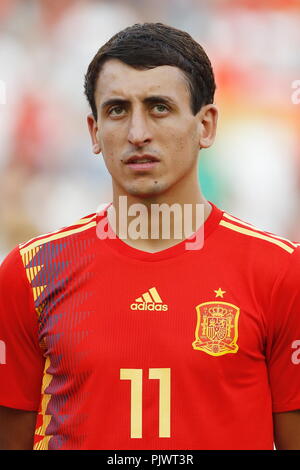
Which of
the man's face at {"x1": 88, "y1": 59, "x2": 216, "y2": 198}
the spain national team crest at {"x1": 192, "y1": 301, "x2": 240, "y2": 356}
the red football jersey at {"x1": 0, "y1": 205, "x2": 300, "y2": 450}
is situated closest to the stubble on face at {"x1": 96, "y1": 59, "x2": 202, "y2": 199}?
the man's face at {"x1": 88, "y1": 59, "x2": 216, "y2": 198}

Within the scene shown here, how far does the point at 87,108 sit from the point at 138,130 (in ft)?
14.2

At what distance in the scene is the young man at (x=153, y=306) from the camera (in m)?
2.16

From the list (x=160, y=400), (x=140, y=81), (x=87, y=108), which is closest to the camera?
(x=160, y=400)

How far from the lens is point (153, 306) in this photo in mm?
2250

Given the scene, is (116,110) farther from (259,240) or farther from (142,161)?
(259,240)

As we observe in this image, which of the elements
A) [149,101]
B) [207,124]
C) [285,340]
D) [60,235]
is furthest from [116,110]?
[285,340]

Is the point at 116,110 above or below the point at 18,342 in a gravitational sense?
above

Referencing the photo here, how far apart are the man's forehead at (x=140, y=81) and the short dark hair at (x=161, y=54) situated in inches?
0.7

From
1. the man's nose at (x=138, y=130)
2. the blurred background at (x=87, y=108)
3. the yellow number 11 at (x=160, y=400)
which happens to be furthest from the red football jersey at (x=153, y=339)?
the blurred background at (x=87, y=108)

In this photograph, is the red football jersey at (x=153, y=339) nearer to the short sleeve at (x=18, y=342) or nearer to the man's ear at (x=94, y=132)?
the short sleeve at (x=18, y=342)

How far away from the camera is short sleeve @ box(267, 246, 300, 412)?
87.9 inches

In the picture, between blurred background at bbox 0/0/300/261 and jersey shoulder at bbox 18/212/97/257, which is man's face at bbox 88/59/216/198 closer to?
jersey shoulder at bbox 18/212/97/257
